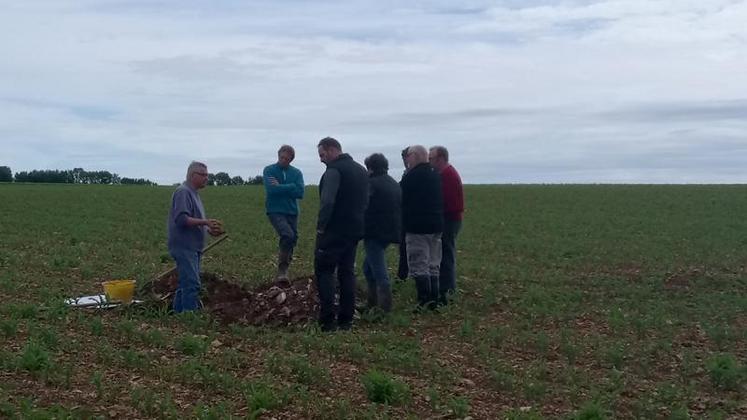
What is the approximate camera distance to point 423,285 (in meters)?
10.9

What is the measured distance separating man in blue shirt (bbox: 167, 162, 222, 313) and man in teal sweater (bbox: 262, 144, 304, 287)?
181cm

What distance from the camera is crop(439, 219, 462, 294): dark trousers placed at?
1162 centimetres

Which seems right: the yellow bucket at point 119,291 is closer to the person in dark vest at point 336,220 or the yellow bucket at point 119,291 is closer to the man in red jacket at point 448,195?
the person in dark vest at point 336,220

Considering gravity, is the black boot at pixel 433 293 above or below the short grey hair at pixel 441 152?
below

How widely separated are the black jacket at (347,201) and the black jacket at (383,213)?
78cm

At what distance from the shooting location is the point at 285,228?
11891 mm

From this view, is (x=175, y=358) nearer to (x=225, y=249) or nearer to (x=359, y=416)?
(x=359, y=416)

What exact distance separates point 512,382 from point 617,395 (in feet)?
2.83

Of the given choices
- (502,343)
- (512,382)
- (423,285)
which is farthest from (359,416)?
(423,285)

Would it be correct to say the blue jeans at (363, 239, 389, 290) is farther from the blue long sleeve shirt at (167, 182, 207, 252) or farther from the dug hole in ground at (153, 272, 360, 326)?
the blue long sleeve shirt at (167, 182, 207, 252)

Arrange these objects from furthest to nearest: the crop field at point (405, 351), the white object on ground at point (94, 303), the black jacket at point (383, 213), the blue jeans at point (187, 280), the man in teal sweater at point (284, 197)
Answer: the man in teal sweater at point (284, 197), the black jacket at point (383, 213), the white object on ground at point (94, 303), the blue jeans at point (187, 280), the crop field at point (405, 351)

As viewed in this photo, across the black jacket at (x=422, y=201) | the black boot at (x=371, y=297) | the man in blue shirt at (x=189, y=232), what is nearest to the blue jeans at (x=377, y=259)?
the black boot at (x=371, y=297)

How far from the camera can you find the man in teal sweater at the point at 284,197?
11.7m

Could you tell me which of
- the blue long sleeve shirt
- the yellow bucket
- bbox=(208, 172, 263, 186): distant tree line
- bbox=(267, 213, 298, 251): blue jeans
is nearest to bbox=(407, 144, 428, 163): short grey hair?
bbox=(267, 213, 298, 251): blue jeans
